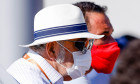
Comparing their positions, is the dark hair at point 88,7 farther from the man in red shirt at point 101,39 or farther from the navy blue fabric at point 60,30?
the navy blue fabric at point 60,30

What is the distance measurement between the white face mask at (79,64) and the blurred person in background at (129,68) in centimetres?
143

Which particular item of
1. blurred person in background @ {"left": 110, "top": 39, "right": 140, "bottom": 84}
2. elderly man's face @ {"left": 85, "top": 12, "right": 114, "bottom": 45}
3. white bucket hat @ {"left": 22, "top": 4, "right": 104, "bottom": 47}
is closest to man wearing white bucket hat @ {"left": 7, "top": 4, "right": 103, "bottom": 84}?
white bucket hat @ {"left": 22, "top": 4, "right": 104, "bottom": 47}

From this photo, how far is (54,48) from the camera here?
2.21 meters

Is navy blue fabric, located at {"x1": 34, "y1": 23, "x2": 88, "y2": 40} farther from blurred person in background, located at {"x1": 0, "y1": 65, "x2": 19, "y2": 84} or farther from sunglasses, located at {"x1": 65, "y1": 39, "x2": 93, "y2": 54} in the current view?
blurred person in background, located at {"x1": 0, "y1": 65, "x2": 19, "y2": 84}

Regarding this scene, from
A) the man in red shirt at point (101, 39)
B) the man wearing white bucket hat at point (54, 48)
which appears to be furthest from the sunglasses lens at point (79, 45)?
the man in red shirt at point (101, 39)

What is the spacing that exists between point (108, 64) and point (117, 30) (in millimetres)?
1289

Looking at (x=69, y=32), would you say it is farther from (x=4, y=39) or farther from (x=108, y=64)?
(x=4, y=39)

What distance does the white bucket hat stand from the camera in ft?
7.03

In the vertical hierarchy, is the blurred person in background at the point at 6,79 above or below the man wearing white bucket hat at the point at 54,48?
below

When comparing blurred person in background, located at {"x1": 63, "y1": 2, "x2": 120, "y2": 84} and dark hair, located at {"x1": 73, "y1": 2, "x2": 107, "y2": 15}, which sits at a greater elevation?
dark hair, located at {"x1": 73, "y1": 2, "x2": 107, "y2": 15}

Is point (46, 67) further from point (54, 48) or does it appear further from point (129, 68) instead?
point (129, 68)

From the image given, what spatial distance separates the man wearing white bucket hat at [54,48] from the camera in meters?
2.09

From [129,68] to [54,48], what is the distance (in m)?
1.41

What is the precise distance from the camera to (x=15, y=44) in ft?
12.1
